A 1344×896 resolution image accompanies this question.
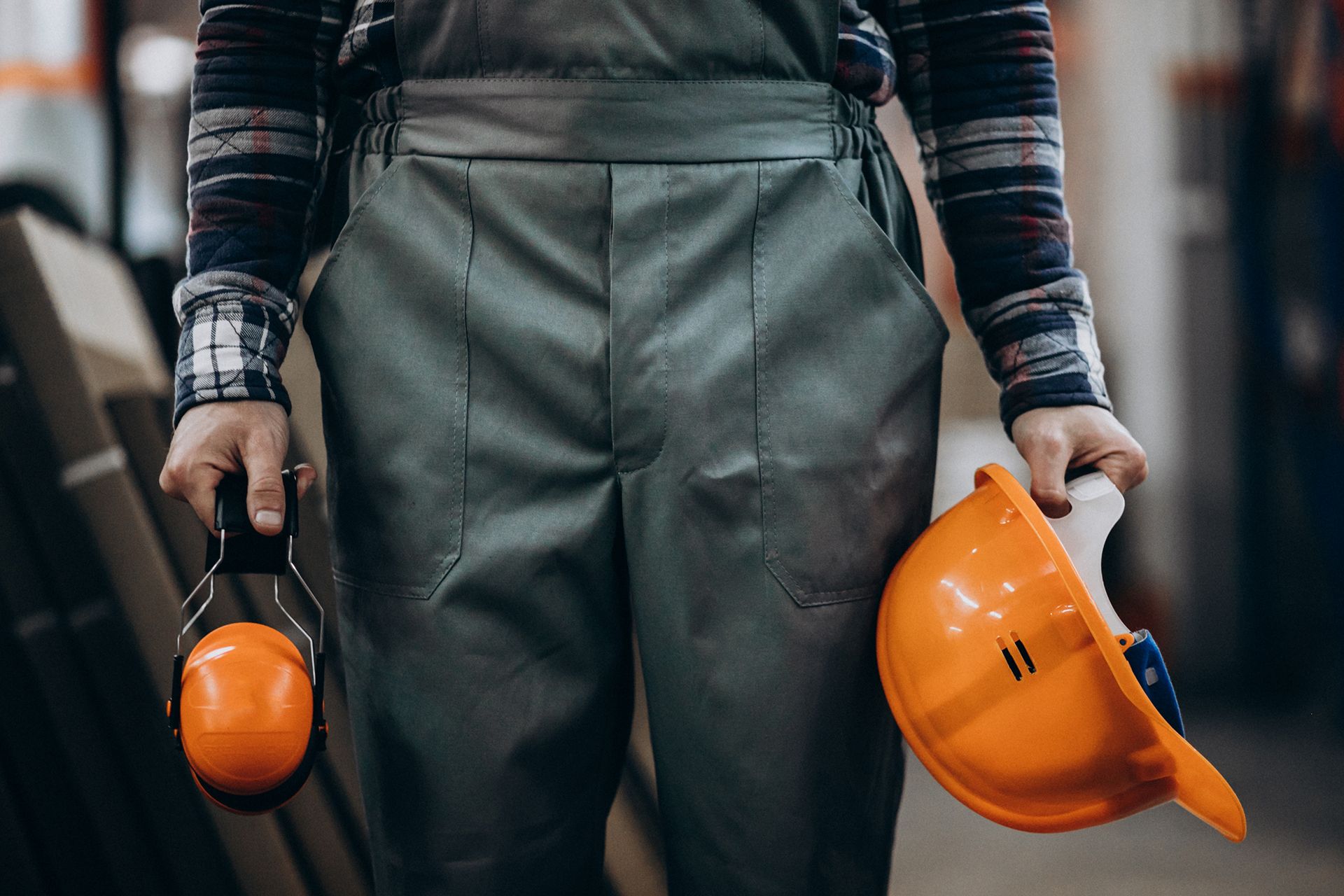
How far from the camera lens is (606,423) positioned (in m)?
0.76

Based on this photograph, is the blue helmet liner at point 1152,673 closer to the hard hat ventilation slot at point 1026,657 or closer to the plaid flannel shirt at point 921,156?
the hard hat ventilation slot at point 1026,657

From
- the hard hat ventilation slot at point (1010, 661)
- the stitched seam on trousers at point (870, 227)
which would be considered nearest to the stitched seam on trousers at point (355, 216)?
the stitched seam on trousers at point (870, 227)

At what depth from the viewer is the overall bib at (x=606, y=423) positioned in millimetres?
760

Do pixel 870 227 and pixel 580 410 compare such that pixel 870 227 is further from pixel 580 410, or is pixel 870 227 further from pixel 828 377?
pixel 580 410

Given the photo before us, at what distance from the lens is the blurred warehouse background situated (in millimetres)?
1511

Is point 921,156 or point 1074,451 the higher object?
point 921,156

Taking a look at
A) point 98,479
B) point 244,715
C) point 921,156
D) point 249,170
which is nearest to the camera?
point 244,715

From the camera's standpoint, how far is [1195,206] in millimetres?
3432

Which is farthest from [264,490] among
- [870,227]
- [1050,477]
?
[1050,477]

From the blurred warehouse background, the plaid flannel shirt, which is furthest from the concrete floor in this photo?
the plaid flannel shirt

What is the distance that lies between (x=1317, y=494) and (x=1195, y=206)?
3.24ft

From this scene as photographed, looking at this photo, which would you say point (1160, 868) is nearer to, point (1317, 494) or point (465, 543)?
point (1317, 494)

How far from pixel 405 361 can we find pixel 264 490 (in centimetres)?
14

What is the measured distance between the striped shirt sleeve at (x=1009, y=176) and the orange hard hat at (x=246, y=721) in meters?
0.60
